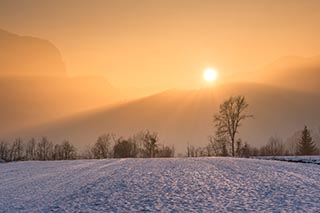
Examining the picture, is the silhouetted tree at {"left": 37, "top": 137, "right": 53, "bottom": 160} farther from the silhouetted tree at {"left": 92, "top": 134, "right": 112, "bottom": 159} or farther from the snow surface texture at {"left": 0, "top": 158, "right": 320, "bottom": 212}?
the snow surface texture at {"left": 0, "top": 158, "right": 320, "bottom": 212}

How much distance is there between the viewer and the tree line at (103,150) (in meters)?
101

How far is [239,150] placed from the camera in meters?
84.6

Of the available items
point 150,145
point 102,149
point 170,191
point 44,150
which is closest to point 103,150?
point 102,149

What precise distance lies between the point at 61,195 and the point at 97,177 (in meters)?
6.92

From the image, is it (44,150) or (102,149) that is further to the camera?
(44,150)

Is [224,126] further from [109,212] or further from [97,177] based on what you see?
[109,212]

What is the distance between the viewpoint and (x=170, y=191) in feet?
88.0

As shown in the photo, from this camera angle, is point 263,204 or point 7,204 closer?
point 263,204

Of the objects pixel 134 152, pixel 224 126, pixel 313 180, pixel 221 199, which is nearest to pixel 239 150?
pixel 224 126

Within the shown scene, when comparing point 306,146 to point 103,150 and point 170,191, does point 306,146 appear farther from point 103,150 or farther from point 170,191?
point 170,191

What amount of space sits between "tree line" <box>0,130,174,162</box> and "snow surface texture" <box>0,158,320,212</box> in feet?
210

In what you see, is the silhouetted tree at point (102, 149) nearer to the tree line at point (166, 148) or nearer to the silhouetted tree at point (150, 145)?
the tree line at point (166, 148)

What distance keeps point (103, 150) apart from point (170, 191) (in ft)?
289

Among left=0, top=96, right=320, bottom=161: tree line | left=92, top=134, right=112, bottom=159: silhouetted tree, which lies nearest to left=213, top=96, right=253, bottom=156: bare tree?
left=0, top=96, right=320, bottom=161: tree line
